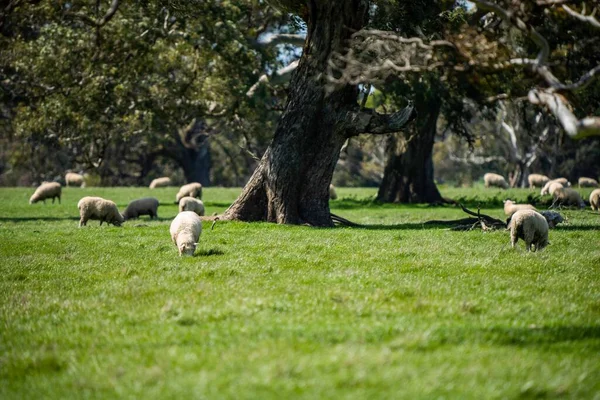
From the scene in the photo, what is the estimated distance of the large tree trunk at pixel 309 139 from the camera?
2150 centimetres

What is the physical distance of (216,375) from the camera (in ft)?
23.1

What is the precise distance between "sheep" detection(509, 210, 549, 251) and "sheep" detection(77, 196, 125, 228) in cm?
1492

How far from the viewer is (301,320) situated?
9.39m

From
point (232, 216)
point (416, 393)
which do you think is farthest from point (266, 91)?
point (416, 393)

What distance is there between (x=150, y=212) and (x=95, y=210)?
4.52 meters

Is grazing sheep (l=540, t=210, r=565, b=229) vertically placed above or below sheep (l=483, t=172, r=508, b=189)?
below

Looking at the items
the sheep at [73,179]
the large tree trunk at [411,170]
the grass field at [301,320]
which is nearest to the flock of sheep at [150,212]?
the grass field at [301,320]

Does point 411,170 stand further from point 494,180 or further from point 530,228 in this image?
point 494,180

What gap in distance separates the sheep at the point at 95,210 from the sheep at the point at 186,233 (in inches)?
382

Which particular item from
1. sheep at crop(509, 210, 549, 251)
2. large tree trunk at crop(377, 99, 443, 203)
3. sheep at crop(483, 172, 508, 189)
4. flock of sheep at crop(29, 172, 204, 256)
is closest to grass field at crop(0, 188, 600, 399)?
sheep at crop(509, 210, 549, 251)

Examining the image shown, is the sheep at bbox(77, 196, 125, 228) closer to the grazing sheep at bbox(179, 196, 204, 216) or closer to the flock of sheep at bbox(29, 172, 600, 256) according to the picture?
the flock of sheep at bbox(29, 172, 600, 256)

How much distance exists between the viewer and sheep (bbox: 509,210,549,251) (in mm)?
16094

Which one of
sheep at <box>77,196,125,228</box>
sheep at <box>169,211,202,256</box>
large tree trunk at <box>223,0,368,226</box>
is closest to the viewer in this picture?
sheep at <box>169,211,202,256</box>

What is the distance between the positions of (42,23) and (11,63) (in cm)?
298
